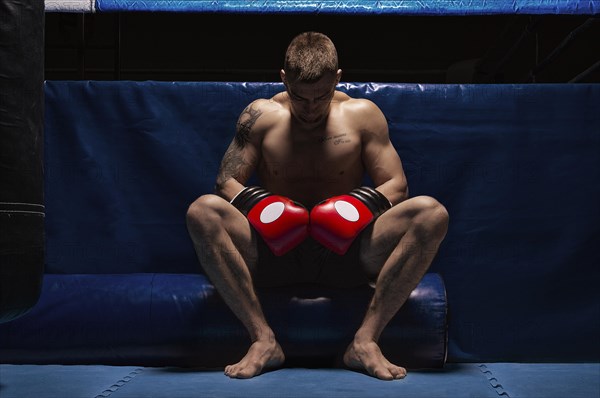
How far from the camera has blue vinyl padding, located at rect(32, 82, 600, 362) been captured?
2709 millimetres

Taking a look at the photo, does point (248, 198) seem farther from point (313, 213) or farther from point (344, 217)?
point (344, 217)

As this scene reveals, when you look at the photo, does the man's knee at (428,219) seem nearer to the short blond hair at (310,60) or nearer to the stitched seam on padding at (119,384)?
the short blond hair at (310,60)

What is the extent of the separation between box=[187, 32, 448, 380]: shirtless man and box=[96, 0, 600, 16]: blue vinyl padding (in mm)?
430

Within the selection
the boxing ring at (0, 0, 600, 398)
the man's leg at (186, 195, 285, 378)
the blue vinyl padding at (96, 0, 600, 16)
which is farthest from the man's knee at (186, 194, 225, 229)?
the blue vinyl padding at (96, 0, 600, 16)

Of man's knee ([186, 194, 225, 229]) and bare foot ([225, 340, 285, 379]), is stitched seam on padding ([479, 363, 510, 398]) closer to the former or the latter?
bare foot ([225, 340, 285, 379])

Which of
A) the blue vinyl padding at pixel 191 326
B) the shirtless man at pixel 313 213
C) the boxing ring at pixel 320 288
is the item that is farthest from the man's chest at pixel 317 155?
the blue vinyl padding at pixel 191 326

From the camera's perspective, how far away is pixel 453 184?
277 centimetres

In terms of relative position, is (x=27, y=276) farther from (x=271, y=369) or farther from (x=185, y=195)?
(x=185, y=195)

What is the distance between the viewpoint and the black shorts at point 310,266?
97.7 inches

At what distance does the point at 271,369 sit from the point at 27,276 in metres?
1.08

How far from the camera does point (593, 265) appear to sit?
2.72 metres

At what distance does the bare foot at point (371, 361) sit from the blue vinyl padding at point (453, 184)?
1.68ft

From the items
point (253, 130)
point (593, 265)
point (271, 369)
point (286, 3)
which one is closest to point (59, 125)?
point (253, 130)

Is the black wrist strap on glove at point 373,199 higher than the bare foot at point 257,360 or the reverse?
higher
